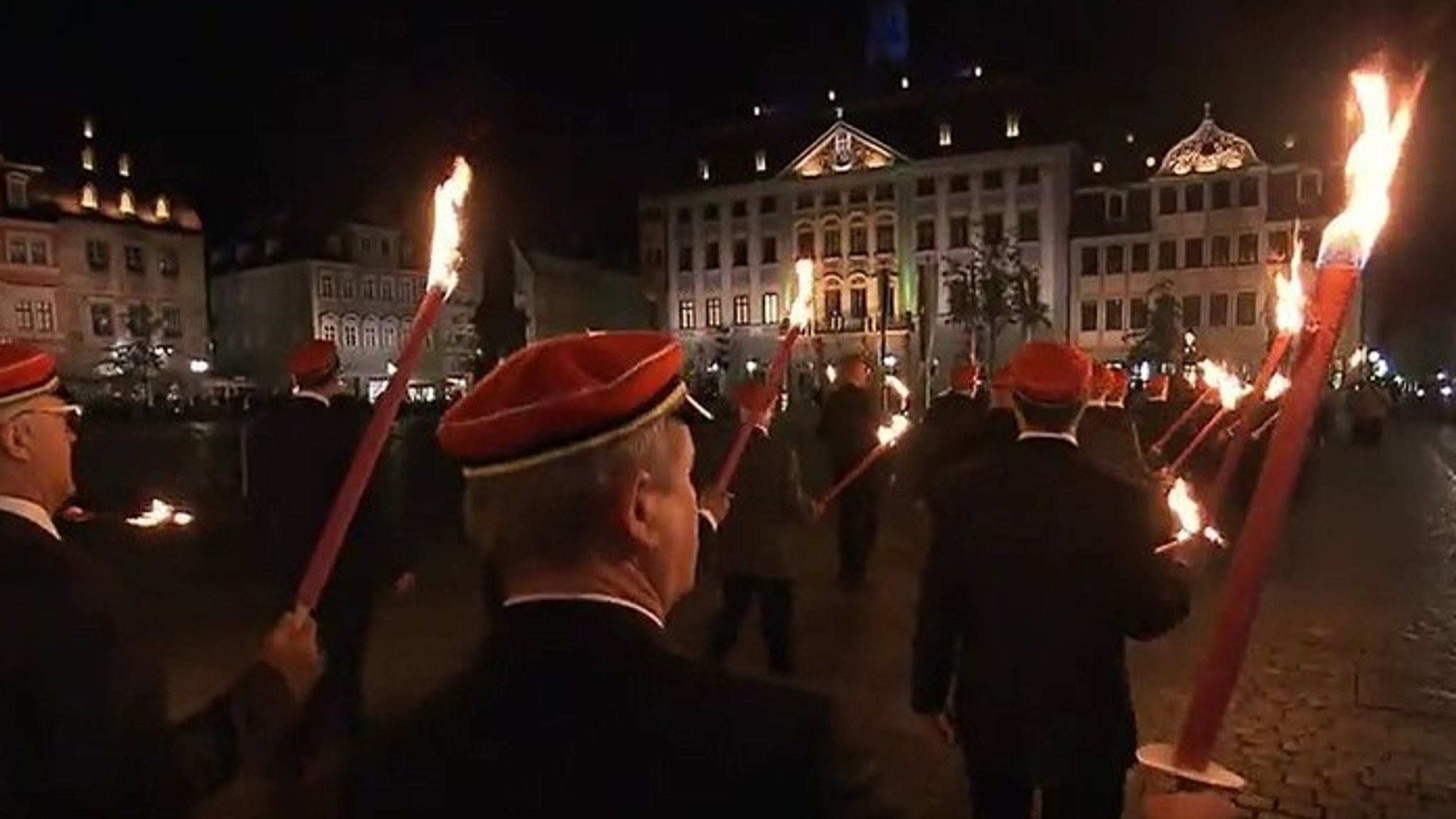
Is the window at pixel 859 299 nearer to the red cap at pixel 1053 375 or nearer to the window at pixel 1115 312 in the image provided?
the window at pixel 1115 312

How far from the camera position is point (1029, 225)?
7431 centimetres

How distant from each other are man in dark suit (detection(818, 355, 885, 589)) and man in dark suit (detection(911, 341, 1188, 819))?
6819 millimetres

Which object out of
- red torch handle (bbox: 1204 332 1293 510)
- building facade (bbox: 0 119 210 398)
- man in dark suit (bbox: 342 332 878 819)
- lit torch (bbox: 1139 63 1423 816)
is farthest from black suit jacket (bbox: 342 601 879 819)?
building facade (bbox: 0 119 210 398)

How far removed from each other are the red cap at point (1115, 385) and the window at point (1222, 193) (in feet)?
213

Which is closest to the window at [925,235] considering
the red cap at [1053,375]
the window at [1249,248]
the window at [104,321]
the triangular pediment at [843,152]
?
the triangular pediment at [843,152]

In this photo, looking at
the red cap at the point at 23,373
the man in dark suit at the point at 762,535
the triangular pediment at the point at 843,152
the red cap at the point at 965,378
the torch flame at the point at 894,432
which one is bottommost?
the man in dark suit at the point at 762,535

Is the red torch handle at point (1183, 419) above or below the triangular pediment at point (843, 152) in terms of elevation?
below

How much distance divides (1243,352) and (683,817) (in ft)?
242

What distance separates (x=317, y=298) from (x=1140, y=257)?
4806cm

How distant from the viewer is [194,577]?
38.3 feet

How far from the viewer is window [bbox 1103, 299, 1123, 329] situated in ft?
237

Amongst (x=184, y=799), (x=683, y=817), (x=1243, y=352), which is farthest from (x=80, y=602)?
(x=1243, y=352)

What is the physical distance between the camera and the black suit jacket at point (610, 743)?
143 centimetres

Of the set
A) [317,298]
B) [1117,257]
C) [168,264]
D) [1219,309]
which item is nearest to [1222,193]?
[1219,309]
